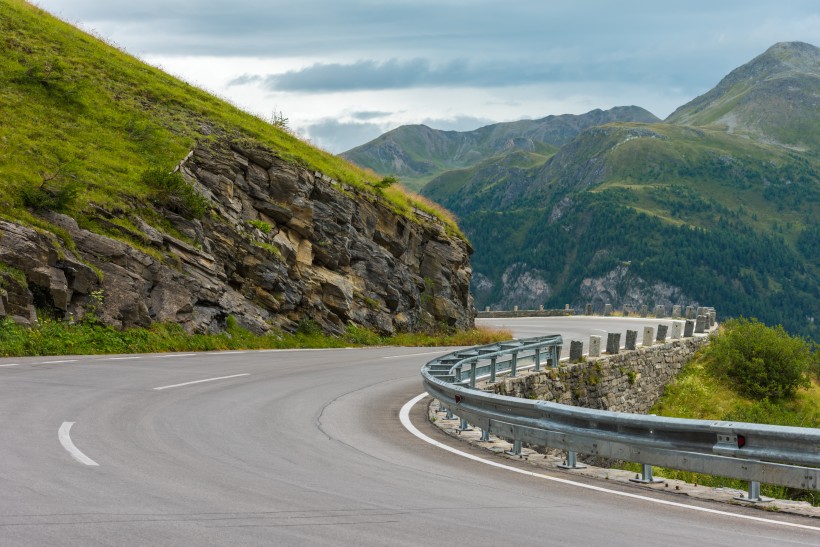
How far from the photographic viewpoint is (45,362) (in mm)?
17266

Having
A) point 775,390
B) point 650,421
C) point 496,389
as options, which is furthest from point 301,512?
point 775,390

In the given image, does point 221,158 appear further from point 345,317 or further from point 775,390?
point 775,390

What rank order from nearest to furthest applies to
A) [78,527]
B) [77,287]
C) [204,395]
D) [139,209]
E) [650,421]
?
[78,527] → [650,421] → [204,395] → [77,287] → [139,209]

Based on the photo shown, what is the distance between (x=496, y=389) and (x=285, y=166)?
639 inches

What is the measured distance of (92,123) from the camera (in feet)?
92.6

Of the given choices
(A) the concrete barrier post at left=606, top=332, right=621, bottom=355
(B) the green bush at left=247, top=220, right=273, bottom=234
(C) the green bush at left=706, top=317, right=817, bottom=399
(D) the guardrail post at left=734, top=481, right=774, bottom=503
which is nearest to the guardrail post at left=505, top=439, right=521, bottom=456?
(D) the guardrail post at left=734, top=481, right=774, bottom=503

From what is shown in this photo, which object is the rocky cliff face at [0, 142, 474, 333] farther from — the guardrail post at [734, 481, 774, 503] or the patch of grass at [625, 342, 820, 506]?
the guardrail post at [734, 481, 774, 503]

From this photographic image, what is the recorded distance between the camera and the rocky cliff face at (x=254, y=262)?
2005 centimetres

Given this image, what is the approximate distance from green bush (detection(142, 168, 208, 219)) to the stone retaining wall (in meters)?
12.0

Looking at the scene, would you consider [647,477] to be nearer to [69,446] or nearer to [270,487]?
[270,487]

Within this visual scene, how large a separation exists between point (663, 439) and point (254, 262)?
64.1 ft

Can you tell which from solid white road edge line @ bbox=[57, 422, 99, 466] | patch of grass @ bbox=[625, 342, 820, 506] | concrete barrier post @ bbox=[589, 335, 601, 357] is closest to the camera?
solid white road edge line @ bbox=[57, 422, 99, 466]

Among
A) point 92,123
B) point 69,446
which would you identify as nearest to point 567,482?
point 69,446

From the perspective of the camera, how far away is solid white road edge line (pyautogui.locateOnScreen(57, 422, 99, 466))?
8.11 metres
